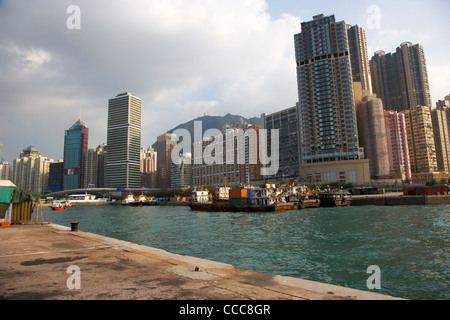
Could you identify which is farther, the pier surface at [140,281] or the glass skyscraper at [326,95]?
the glass skyscraper at [326,95]

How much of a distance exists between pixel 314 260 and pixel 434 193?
69980 mm

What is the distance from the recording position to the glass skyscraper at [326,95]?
123188 mm

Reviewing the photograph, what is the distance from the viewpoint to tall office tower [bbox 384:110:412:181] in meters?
134

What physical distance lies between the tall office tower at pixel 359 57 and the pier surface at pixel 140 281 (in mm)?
198299

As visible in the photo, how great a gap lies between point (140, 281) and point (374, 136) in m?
141

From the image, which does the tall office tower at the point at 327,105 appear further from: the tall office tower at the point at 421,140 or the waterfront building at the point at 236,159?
the tall office tower at the point at 421,140

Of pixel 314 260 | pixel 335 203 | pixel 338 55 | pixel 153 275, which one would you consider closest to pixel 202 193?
pixel 335 203

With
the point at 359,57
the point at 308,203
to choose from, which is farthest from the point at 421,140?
the point at 308,203

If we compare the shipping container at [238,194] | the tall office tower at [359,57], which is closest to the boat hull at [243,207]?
the shipping container at [238,194]

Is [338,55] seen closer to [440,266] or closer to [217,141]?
[217,141]

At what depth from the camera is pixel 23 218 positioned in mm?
22922

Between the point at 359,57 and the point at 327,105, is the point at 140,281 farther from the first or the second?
the point at 359,57

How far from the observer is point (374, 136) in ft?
415
